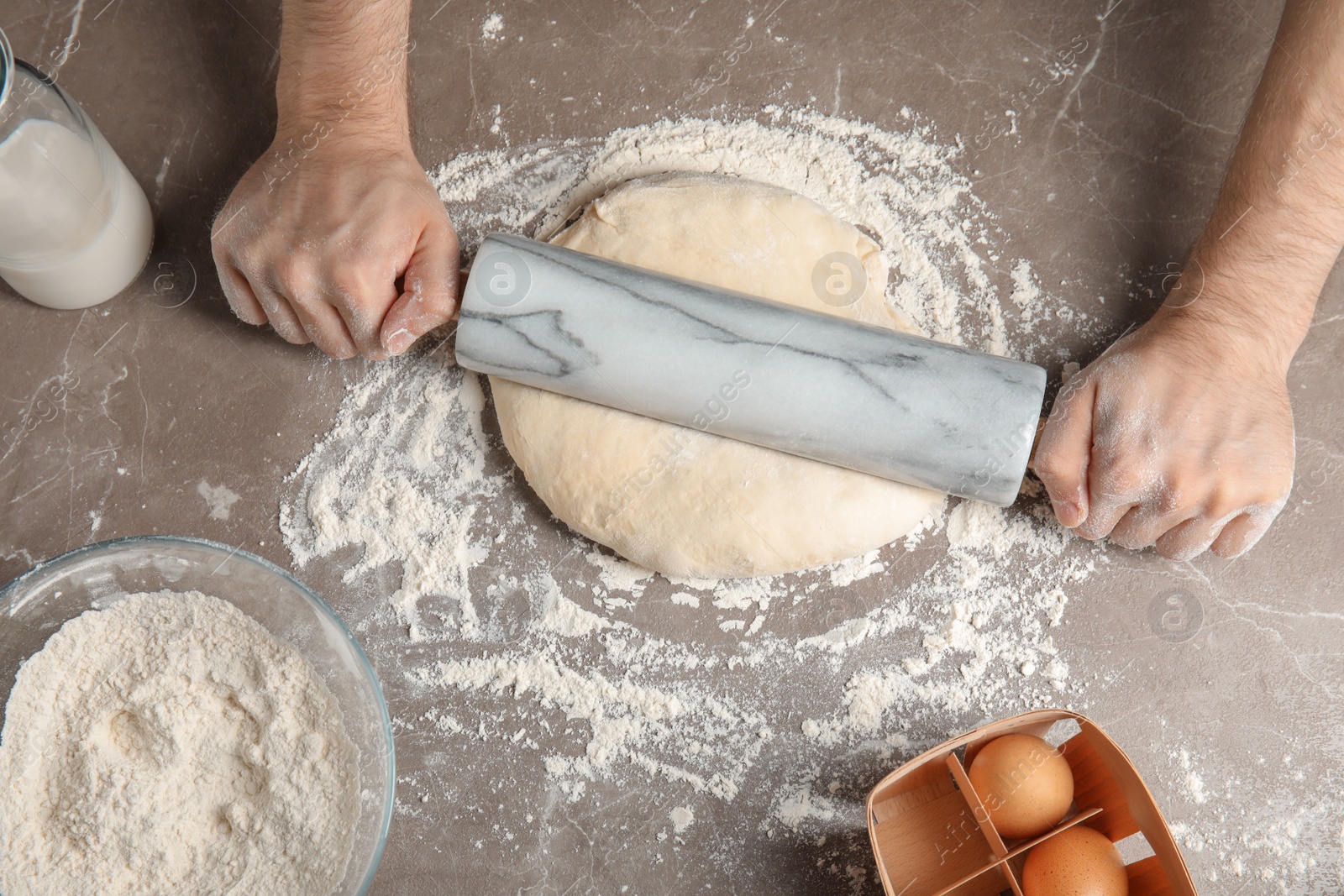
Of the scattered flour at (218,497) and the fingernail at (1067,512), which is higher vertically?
the fingernail at (1067,512)

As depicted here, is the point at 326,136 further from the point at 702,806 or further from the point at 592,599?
the point at 702,806

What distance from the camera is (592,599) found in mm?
1583

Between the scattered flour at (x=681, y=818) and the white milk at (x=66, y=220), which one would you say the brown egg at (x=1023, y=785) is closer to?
the scattered flour at (x=681, y=818)

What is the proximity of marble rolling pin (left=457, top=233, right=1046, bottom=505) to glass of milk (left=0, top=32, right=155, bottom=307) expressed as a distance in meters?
0.69

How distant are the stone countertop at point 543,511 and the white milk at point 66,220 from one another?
0.06 meters

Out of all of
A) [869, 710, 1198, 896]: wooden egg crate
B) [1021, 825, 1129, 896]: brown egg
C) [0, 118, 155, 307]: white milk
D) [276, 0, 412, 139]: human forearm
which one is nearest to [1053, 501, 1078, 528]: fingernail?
[869, 710, 1198, 896]: wooden egg crate

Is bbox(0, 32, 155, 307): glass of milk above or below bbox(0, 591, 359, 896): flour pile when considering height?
above

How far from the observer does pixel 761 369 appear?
1.33 m

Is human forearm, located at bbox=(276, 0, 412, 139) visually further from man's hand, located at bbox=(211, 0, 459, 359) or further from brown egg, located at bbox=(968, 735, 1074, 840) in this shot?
brown egg, located at bbox=(968, 735, 1074, 840)

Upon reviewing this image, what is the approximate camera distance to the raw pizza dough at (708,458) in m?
1.41

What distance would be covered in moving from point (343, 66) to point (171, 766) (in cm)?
121

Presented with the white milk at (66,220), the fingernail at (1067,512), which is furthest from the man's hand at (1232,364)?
the white milk at (66,220)

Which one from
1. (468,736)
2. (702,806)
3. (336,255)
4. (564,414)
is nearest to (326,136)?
(336,255)

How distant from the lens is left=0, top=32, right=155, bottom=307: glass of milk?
1307mm
